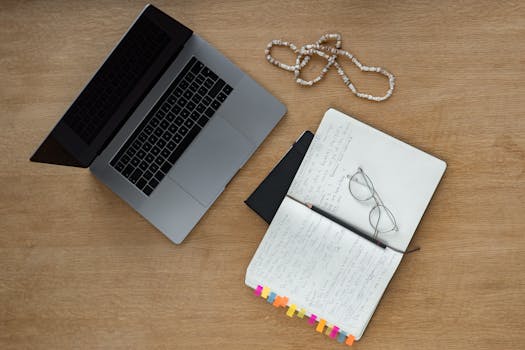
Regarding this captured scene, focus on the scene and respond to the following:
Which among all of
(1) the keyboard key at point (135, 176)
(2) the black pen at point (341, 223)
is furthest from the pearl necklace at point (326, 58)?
(1) the keyboard key at point (135, 176)

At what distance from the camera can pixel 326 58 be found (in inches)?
36.4

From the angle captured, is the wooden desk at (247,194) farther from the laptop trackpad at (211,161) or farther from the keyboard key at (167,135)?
the keyboard key at (167,135)

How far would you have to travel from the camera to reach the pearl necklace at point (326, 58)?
0.90m

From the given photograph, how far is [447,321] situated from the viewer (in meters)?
0.86

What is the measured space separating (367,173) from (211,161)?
0.29m

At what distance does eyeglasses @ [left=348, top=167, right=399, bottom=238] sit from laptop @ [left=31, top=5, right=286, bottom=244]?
0.18 m

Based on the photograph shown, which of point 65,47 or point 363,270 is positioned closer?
point 363,270

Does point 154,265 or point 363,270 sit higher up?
point 363,270

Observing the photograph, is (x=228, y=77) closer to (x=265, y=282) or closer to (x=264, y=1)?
(x=264, y=1)

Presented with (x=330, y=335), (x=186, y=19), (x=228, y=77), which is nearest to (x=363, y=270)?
(x=330, y=335)

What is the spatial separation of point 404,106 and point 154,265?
0.55 meters

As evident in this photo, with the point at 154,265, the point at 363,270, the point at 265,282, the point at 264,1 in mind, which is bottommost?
the point at 154,265

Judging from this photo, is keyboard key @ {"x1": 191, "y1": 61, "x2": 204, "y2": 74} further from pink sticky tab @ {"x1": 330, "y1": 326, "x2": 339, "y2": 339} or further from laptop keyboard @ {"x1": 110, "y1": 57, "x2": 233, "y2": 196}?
pink sticky tab @ {"x1": 330, "y1": 326, "x2": 339, "y2": 339}

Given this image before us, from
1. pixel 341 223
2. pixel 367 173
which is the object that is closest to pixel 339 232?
pixel 341 223
